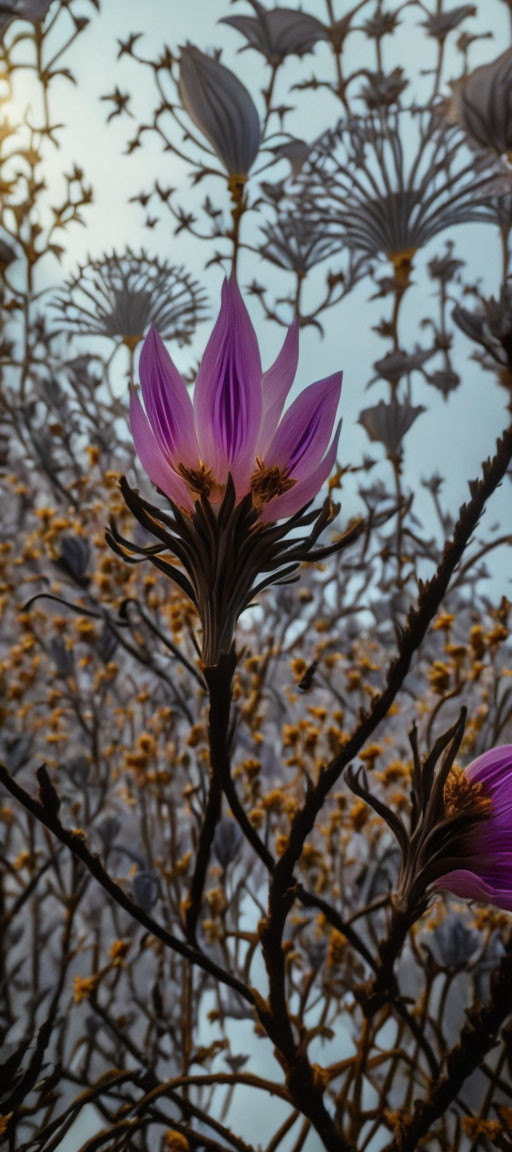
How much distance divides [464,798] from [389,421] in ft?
0.80

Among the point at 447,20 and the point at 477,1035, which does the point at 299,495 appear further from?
the point at 447,20

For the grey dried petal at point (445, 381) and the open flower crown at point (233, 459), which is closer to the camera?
the open flower crown at point (233, 459)

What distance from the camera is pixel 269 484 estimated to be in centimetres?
13

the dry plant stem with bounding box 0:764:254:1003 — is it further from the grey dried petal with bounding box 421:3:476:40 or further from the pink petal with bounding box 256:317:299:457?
the grey dried petal with bounding box 421:3:476:40

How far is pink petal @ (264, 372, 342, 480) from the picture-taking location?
0.13 meters

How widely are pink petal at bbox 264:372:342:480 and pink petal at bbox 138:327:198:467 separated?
0.6 inches

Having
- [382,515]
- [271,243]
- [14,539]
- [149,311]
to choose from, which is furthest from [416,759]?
[14,539]

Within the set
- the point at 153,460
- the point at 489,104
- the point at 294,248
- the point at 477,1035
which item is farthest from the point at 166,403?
the point at 294,248

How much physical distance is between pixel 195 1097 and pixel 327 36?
23.0 inches

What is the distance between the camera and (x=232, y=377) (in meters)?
0.13

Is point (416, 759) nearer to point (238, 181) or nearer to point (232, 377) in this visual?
point (232, 377)

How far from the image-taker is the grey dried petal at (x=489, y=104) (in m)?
0.27

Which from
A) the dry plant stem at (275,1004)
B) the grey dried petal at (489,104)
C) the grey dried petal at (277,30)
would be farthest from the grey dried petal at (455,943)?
the grey dried petal at (277,30)

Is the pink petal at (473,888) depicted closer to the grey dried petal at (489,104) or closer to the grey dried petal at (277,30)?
the grey dried petal at (489,104)
